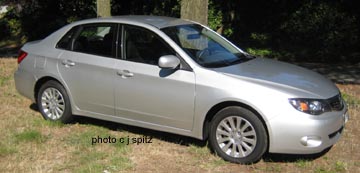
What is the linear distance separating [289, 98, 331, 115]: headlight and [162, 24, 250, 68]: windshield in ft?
3.51

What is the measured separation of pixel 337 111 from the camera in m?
5.22

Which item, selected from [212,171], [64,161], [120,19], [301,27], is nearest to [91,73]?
[120,19]

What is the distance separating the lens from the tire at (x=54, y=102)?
261 inches

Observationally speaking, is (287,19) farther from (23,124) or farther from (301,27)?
(23,124)

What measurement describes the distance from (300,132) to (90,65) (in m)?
2.75

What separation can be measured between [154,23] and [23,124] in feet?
7.91

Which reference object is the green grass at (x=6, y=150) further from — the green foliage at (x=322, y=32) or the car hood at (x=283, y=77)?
the green foliage at (x=322, y=32)

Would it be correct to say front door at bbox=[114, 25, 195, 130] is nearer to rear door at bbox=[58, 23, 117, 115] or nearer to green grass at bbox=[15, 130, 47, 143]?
rear door at bbox=[58, 23, 117, 115]

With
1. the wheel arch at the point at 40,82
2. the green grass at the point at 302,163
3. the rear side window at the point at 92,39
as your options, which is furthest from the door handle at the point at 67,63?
the green grass at the point at 302,163

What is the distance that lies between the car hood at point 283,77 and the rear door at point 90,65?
1448 mm

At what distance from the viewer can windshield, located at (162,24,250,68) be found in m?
5.73

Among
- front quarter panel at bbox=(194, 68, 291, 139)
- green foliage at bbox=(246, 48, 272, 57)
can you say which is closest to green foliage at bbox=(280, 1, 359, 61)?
green foliage at bbox=(246, 48, 272, 57)

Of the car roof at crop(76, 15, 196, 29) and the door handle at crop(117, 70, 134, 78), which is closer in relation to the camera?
the door handle at crop(117, 70, 134, 78)

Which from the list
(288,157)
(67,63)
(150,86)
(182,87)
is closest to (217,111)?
(182,87)
